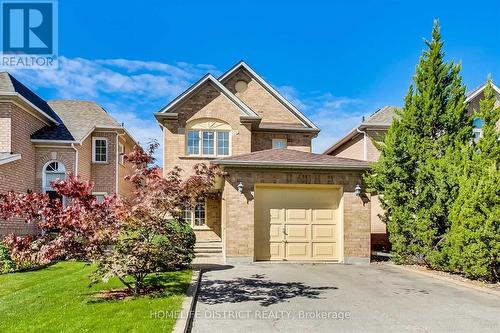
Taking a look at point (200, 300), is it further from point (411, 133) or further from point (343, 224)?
point (411, 133)

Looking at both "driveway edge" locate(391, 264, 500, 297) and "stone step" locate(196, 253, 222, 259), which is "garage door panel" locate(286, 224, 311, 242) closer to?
"driveway edge" locate(391, 264, 500, 297)

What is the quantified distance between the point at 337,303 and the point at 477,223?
4830 millimetres

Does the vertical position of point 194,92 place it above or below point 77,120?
above

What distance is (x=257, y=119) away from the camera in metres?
18.0

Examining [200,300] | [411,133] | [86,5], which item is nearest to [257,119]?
[411,133]

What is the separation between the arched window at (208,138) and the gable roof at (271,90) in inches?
160

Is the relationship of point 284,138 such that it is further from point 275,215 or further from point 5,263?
point 5,263

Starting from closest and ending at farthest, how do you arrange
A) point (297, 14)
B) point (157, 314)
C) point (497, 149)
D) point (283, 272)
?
point (157, 314) < point (283, 272) < point (497, 149) < point (297, 14)

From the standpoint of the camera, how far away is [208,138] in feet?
59.0

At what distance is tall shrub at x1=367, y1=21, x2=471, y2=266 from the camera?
460 inches

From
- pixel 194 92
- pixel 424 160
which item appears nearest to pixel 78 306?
pixel 424 160

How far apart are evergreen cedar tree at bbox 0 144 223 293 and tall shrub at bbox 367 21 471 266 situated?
7712 mm

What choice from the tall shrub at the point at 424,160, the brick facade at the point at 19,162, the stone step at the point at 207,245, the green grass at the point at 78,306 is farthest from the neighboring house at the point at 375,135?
the brick facade at the point at 19,162

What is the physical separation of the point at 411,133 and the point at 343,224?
14.0 feet
